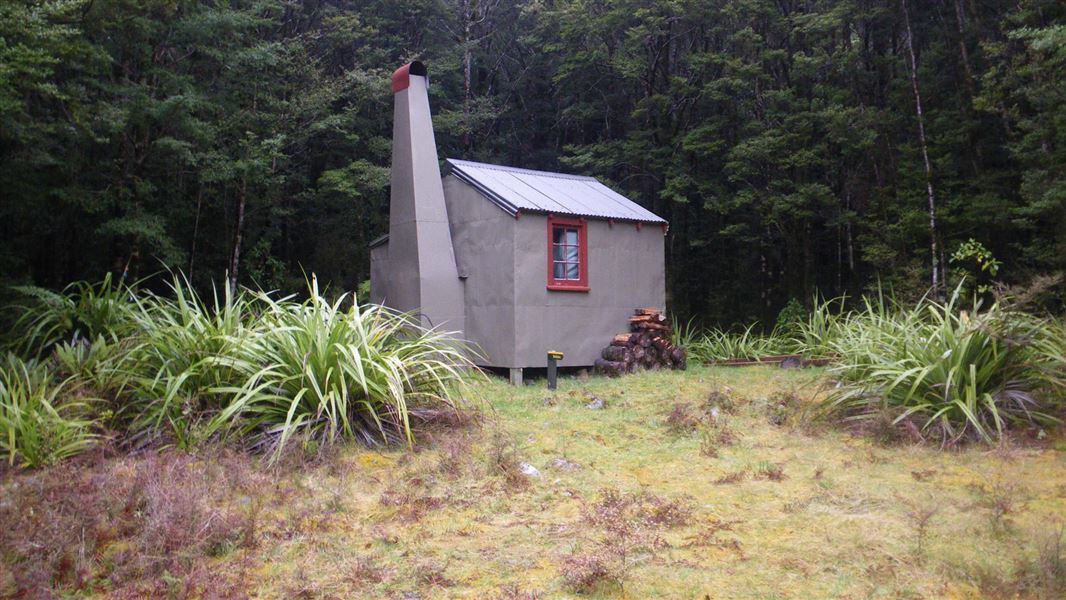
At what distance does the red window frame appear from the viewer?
11.5 m

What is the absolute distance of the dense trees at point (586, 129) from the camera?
12.8m

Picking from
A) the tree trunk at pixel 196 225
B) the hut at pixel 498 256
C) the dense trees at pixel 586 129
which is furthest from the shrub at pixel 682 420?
the tree trunk at pixel 196 225

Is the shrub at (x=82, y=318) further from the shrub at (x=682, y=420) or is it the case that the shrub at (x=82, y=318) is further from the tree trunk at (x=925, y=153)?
the tree trunk at (x=925, y=153)

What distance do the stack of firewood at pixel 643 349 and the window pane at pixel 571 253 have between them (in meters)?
1.41

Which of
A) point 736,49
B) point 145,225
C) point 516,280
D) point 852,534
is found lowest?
point 852,534

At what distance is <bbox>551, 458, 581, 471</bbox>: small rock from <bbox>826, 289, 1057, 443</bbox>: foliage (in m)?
2.64

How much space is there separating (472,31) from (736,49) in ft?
23.1

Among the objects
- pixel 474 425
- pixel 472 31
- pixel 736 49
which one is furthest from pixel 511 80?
pixel 474 425

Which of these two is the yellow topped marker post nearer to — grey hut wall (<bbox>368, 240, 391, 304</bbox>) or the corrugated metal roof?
the corrugated metal roof

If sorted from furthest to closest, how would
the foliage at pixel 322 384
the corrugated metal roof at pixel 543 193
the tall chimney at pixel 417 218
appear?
the corrugated metal roof at pixel 543 193 → the tall chimney at pixel 417 218 → the foliage at pixel 322 384

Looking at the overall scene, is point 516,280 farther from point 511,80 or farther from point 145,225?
point 511,80

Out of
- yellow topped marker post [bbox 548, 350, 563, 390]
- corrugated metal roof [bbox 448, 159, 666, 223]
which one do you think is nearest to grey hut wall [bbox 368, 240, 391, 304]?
corrugated metal roof [bbox 448, 159, 666, 223]

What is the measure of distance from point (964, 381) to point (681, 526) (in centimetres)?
353

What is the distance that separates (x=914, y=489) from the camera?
5230 mm
